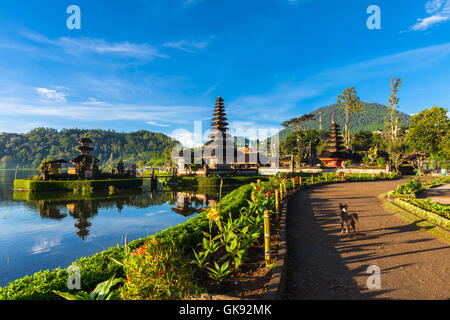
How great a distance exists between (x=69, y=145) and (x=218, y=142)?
163 m

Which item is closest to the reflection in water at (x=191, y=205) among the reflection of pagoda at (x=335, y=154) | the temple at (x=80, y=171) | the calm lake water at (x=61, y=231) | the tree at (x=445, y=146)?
the calm lake water at (x=61, y=231)

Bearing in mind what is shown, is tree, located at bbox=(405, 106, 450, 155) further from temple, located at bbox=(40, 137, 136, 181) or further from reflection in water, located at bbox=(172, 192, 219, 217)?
temple, located at bbox=(40, 137, 136, 181)

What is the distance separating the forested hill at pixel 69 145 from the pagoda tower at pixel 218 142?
10068 cm

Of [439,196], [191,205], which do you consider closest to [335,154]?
[439,196]

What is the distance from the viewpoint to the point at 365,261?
516 centimetres

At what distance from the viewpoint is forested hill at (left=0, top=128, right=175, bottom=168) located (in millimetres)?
151875

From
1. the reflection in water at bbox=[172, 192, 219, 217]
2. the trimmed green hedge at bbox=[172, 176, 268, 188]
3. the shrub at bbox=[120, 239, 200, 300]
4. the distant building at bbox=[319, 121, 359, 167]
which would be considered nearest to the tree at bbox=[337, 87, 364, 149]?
the distant building at bbox=[319, 121, 359, 167]

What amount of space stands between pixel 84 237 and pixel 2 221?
837cm

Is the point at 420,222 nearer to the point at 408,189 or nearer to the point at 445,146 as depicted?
the point at 408,189

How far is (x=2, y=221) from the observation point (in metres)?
14.2

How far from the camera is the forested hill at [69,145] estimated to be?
498ft

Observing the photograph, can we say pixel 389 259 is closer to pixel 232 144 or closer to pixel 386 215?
pixel 386 215

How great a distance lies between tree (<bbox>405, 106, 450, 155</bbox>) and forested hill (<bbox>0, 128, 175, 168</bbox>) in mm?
134101

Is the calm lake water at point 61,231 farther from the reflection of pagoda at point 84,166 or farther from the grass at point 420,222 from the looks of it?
the reflection of pagoda at point 84,166
